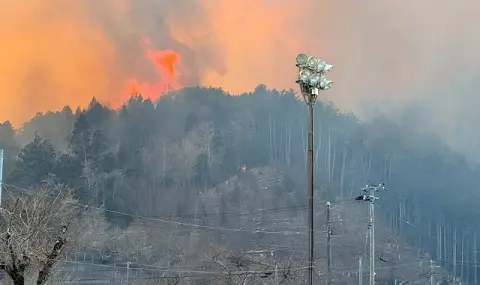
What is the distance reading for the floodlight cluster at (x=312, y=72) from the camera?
1552 cm

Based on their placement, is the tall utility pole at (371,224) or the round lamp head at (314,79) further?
the tall utility pole at (371,224)

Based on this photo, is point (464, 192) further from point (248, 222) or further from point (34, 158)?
point (34, 158)

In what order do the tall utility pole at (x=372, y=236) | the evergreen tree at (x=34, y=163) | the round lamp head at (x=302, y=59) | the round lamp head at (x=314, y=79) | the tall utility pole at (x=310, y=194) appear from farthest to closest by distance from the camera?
the evergreen tree at (x=34, y=163), the tall utility pole at (x=372, y=236), the round lamp head at (x=302, y=59), the round lamp head at (x=314, y=79), the tall utility pole at (x=310, y=194)

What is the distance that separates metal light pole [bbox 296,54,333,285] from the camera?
15.4 m

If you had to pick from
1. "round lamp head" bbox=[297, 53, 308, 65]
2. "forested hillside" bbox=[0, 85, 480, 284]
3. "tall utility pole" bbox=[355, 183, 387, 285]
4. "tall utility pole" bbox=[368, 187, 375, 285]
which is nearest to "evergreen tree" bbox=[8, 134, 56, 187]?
"forested hillside" bbox=[0, 85, 480, 284]

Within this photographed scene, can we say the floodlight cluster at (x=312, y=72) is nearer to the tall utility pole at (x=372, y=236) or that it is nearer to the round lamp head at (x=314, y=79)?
the round lamp head at (x=314, y=79)

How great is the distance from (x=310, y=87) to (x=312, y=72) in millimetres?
418

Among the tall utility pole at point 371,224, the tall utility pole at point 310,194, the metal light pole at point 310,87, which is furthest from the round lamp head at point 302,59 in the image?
the tall utility pole at point 371,224

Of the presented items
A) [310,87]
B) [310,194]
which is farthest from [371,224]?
[310,87]

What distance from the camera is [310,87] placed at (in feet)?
51.1

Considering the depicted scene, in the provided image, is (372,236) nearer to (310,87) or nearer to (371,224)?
(371,224)

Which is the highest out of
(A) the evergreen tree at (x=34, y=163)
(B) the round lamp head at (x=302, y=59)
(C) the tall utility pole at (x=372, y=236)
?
(A) the evergreen tree at (x=34, y=163)

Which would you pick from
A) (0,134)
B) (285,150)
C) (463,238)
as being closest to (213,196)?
(285,150)

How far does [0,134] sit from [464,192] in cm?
12422
